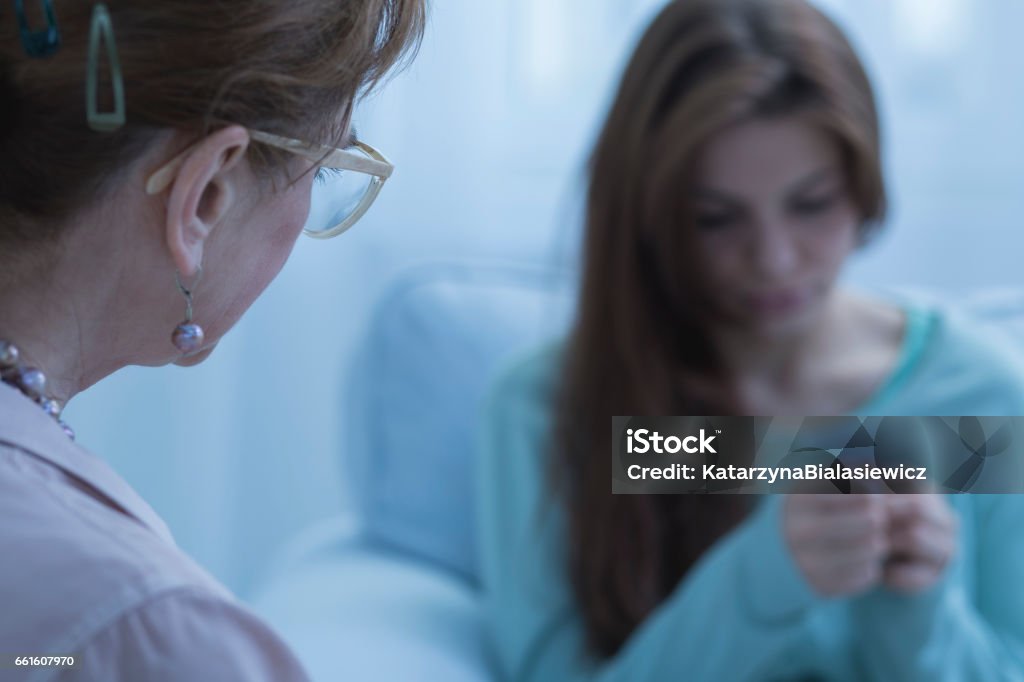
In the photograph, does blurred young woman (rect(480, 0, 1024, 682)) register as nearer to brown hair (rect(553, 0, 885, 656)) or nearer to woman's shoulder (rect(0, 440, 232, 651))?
brown hair (rect(553, 0, 885, 656))

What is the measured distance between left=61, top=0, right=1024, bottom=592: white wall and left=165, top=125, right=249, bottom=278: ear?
1.12 meters

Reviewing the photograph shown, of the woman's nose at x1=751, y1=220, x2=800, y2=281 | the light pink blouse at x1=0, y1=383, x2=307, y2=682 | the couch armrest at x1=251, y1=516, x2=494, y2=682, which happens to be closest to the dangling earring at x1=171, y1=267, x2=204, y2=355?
the light pink blouse at x1=0, y1=383, x2=307, y2=682

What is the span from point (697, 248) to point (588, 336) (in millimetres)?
160

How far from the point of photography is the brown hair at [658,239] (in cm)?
120

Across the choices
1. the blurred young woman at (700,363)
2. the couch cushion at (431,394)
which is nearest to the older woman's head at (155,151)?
the blurred young woman at (700,363)

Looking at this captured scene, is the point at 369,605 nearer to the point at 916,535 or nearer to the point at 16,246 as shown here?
the point at 916,535

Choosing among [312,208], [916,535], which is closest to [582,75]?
[916,535]

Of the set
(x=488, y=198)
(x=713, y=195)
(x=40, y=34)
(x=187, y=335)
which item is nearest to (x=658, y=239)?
(x=713, y=195)

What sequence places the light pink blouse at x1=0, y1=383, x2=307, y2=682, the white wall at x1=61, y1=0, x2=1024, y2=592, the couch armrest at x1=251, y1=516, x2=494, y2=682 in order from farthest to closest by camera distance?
the white wall at x1=61, y1=0, x2=1024, y2=592, the couch armrest at x1=251, y1=516, x2=494, y2=682, the light pink blouse at x1=0, y1=383, x2=307, y2=682

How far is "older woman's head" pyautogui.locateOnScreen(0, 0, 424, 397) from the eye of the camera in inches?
19.4

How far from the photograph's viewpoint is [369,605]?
4.03 feet

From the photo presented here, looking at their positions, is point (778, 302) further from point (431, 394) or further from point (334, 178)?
point (334, 178)

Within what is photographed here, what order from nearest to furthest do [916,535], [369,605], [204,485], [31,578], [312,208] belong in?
[31,578], [312,208], [916,535], [369,605], [204,485]

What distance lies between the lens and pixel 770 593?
1.00m
